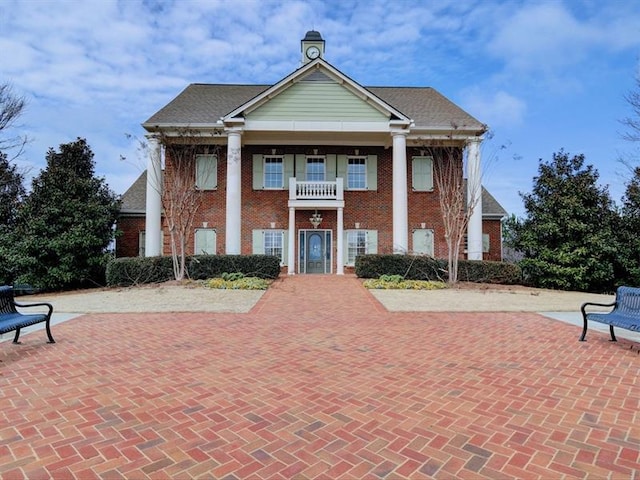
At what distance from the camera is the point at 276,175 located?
794 inches

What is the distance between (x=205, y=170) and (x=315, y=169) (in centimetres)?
577

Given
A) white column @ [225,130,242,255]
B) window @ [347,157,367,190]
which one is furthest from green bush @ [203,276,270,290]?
window @ [347,157,367,190]

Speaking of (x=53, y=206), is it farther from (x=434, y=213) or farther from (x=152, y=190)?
(x=434, y=213)

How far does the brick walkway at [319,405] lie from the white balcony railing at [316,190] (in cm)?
1210

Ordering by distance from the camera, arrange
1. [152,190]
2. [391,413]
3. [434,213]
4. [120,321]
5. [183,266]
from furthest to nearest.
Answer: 1. [434,213]
2. [152,190]
3. [183,266]
4. [120,321]
5. [391,413]

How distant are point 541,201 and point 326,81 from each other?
11.5 metres

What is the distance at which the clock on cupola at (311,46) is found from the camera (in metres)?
25.9

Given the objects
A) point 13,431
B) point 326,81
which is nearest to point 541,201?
point 326,81

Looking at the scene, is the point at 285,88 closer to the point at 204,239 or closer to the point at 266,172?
the point at 266,172

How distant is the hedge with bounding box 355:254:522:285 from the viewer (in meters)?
16.1

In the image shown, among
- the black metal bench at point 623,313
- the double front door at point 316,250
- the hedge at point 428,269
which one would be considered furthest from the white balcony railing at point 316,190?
the black metal bench at point 623,313

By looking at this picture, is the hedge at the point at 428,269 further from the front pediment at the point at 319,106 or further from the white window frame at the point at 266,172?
the front pediment at the point at 319,106

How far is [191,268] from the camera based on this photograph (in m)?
16.2

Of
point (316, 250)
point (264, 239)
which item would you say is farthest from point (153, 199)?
point (316, 250)
